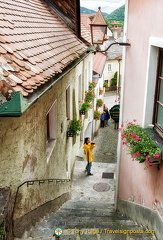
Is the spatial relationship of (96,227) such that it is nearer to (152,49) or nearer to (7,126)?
(7,126)

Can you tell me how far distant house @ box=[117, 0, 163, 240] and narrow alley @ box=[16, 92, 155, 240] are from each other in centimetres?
41

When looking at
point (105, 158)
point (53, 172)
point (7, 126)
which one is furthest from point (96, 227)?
point (105, 158)

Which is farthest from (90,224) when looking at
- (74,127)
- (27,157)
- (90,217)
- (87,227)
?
(74,127)

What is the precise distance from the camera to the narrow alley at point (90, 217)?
179 inches

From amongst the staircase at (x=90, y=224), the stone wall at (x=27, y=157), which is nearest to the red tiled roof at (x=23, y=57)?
the stone wall at (x=27, y=157)

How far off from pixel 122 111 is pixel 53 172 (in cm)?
227

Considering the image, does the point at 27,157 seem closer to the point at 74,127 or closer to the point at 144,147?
the point at 144,147

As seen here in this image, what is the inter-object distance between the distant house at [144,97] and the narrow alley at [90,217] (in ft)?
1.35

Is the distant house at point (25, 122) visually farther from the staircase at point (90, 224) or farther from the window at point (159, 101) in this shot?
the window at point (159, 101)

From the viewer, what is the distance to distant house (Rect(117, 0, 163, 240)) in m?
4.25

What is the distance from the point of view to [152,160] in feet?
13.3

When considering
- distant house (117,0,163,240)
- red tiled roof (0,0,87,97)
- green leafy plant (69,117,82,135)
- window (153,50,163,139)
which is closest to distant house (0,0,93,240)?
red tiled roof (0,0,87,97)

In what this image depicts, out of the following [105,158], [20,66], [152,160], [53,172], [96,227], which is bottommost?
[105,158]

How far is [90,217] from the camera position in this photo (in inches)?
232
